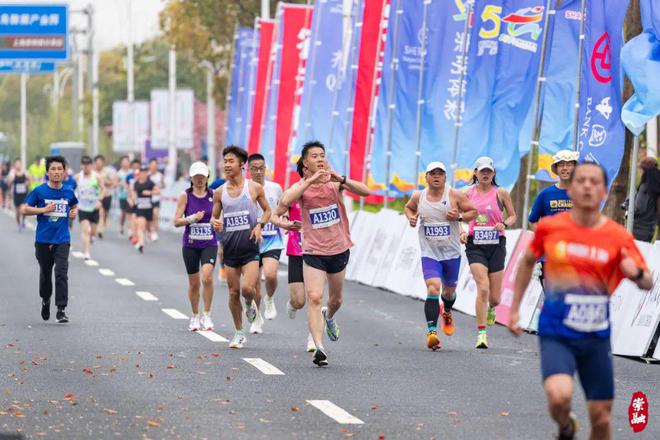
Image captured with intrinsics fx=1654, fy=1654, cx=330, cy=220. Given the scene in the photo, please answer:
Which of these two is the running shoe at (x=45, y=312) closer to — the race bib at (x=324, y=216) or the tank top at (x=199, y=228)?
the tank top at (x=199, y=228)

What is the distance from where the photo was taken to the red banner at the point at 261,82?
39.4m

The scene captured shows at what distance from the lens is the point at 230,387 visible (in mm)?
11664

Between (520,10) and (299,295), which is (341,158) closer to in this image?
(520,10)

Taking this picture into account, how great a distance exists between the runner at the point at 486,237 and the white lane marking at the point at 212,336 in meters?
2.38

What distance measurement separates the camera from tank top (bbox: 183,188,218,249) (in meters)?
16.0

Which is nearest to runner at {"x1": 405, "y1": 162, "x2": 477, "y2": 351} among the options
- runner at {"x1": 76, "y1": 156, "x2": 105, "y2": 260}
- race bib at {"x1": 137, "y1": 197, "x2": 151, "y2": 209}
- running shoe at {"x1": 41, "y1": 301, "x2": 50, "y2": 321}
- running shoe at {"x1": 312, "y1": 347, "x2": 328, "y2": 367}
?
running shoe at {"x1": 312, "y1": 347, "x2": 328, "y2": 367}

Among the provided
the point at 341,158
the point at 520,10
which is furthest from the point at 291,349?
the point at 341,158

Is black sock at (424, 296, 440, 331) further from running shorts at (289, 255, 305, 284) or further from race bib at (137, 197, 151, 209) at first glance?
race bib at (137, 197, 151, 209)

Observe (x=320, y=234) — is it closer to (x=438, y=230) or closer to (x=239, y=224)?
(x=239, y=224)

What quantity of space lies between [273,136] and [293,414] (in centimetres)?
2681

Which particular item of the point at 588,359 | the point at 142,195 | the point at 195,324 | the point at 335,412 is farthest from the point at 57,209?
the point at 142,195

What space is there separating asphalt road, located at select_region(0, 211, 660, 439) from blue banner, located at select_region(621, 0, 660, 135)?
250cm

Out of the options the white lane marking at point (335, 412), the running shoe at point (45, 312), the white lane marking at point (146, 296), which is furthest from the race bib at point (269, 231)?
the white lane marking at point (335, 412)

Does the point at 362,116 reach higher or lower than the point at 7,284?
higher
